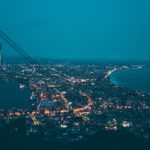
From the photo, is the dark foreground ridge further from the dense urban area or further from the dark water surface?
the dark water surface

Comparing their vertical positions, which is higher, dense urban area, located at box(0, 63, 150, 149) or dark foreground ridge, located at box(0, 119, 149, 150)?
dark foreground ridge, located at box(0, 119, 149, 150)

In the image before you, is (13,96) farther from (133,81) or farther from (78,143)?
(133,81)

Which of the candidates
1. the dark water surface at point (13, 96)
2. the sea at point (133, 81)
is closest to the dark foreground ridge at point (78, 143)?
the dark water surface at point (13, 96)

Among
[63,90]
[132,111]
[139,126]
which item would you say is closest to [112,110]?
[132,111]

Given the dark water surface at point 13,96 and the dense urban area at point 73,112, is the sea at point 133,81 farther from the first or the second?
the dark water surface at point 13,96

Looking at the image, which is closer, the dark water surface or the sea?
the dark water surface

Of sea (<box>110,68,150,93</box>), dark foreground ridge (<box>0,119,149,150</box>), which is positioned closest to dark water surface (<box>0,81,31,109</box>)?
sea (<box>110,68,150,93</box>)
